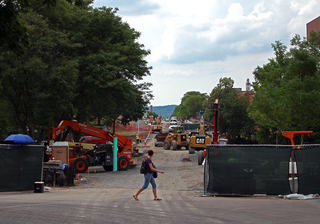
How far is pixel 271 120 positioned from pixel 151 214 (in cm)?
2381

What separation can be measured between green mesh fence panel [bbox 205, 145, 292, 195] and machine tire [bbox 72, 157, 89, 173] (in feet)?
38.5

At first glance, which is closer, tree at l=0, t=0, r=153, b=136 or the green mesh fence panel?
the green mesh fence panel

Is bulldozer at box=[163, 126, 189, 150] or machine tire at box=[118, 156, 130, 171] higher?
bulldozer at box=[163, 126, 189, 150]

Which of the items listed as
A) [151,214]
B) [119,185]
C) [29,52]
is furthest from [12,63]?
[151,214]

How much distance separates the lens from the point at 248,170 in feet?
37.6

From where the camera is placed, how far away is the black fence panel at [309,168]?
11.1 m

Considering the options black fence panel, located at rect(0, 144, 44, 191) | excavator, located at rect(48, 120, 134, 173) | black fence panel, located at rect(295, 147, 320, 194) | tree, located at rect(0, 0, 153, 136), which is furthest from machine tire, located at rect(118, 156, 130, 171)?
black fence panel, located at rect(295, 147, 320, 194)

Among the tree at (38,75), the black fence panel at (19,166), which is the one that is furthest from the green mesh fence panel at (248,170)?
the tree at (38,75)

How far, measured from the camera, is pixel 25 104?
2159 centimetres

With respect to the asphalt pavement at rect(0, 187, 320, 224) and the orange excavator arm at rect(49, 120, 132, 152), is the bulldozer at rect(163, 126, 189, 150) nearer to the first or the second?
the orange excavator arm at rect(49, 120, 132, 152)

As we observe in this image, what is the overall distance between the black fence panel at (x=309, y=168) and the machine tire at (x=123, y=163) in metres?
14.5

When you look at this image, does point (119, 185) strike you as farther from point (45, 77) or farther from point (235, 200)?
point (45, 77)

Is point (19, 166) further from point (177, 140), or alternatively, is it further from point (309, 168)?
point (177, 140)

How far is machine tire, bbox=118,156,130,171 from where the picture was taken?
23.6 m
